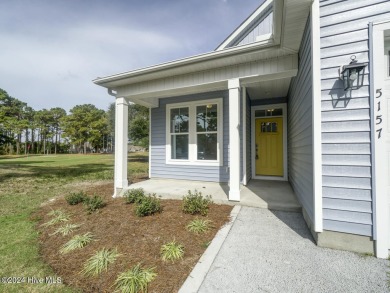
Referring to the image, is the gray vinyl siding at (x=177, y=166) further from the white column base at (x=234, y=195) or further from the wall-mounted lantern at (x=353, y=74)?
the wall-mounted lantern at (x=353, y=74)

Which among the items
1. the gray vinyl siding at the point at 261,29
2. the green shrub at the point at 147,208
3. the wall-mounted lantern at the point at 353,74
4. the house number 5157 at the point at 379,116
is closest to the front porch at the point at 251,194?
the green shrub at the point at 147,208

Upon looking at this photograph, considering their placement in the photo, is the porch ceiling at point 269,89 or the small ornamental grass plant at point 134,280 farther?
the porch ceiling at point 269,89

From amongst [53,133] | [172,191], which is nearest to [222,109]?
[172,191]

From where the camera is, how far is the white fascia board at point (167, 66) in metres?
3.25

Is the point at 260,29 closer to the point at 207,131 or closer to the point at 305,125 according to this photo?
the point at 207,131

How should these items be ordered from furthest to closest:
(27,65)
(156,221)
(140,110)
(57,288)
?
(140,110) → (27,65) → (156,221) → (57,288)

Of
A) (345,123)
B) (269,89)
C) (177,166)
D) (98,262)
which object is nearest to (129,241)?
(98,262)

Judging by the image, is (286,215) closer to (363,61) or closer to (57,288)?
(363,61)

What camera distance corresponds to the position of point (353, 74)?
206 cm

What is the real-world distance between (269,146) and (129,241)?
5.18m

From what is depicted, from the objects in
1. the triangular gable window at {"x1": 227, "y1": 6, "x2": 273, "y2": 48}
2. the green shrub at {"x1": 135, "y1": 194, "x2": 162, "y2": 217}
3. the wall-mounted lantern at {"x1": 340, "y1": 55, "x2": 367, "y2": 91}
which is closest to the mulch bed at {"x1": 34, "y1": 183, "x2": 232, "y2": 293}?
the green shrub at {"x1": 135, "y1": 194, "x2": 162, "y2": 217}

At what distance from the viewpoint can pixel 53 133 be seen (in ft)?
131

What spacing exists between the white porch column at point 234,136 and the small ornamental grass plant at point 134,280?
2313 mm

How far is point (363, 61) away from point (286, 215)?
8.19ft
